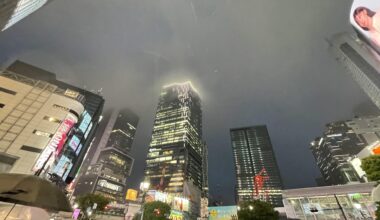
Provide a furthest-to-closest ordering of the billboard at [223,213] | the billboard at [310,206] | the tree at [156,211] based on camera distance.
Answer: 1. the billboard at [223,213]
2. the tree at [156,211]
3. the billboard at [310,206]

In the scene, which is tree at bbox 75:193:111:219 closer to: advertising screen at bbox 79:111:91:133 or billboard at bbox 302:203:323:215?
advertising screen at bbox 79:111:91:133

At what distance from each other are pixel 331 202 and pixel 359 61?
Answer: 274 ft

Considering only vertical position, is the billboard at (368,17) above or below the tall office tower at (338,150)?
below

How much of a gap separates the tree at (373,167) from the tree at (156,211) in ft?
143

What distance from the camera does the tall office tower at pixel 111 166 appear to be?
118m

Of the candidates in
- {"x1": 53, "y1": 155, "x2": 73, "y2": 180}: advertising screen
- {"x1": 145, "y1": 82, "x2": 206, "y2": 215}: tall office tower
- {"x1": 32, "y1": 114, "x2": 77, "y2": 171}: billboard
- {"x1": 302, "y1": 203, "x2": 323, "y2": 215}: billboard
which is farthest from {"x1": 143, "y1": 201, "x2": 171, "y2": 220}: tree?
{"x1": 145, "y1": 82, "x2": 206, "y2": 215}: tall office tower

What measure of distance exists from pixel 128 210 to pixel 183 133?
88.2m

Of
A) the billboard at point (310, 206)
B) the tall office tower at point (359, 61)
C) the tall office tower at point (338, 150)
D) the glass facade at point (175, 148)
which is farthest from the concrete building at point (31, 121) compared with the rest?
the tall office tower at point (338, 150)

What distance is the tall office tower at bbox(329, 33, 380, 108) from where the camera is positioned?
77.2m

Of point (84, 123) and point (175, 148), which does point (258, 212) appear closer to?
point (84, 123)

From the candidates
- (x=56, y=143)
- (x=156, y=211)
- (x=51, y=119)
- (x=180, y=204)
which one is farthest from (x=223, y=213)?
(x=51, y=119)

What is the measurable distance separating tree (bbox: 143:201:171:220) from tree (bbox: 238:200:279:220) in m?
22.1

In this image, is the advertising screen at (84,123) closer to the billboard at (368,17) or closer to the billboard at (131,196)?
the billboard at (131,196)

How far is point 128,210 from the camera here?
2628 inches
